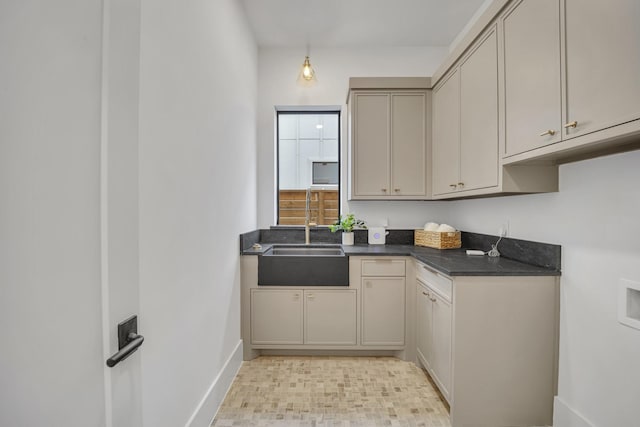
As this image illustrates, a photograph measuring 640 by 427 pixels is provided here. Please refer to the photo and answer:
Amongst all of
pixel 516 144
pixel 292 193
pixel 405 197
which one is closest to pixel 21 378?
pixel 516 144

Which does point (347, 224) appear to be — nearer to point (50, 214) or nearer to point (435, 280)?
point (435, 280)

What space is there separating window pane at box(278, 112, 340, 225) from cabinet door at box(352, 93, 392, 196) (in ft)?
1.66

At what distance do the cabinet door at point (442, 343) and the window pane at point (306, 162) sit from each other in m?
1.60

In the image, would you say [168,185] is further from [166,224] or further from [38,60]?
[38,60]

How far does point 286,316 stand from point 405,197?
152 centimetres

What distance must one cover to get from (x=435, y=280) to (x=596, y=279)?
0.81 metres

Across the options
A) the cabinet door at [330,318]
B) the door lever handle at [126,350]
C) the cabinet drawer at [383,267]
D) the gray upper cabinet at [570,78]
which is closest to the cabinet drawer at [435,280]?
the cabinet drawer at [383,267]

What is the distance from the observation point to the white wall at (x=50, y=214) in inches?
18.0

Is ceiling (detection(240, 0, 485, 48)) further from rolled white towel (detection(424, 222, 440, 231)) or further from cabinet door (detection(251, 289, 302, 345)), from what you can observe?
cabinet door (detection(251, 289, 302, 345))

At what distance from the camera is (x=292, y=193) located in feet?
11.0

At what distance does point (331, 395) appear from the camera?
2014 mm

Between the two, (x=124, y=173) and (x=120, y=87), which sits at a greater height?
(x=120, y=87)

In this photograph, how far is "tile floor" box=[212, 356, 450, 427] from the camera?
1.79m

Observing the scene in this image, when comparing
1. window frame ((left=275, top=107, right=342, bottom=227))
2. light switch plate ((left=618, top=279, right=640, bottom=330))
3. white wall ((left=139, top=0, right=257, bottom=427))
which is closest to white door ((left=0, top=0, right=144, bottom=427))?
white wall ((left=139, top=0, right=257, bottom=427))
